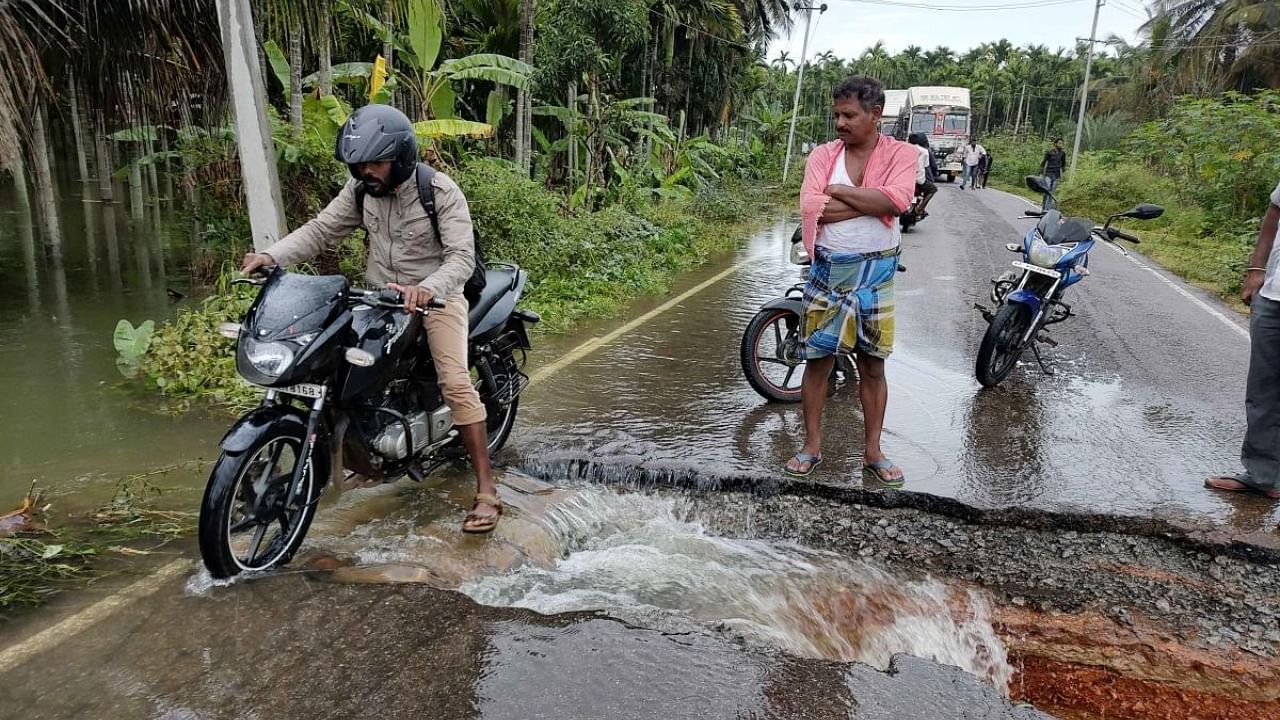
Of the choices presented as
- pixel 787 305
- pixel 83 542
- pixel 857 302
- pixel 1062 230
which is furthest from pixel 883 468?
pixel 83 542

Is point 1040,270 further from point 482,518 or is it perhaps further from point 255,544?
point 255,544

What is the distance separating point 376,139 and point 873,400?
2758 millimetres

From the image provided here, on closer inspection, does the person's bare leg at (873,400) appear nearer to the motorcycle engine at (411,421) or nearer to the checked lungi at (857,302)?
the checked lungi at (857,302)

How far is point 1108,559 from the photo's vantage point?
3.88m

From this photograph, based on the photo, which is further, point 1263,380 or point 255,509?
point 1263,380

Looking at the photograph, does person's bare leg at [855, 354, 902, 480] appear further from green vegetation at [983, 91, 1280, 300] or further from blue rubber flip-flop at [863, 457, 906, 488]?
green vegetation at [983, 91, 1280, 300]

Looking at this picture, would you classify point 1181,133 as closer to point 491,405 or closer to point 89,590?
point 491,405

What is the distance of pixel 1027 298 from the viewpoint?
19.8 ft

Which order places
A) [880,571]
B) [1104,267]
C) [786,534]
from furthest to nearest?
[1104,267]
[786,534]
[880,571]

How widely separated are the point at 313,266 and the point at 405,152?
17.0ft

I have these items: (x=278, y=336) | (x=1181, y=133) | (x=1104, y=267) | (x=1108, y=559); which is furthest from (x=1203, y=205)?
(x=278, y=336)

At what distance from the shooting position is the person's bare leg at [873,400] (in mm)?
4340

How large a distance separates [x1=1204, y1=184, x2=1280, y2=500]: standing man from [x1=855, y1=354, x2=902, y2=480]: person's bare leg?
1808 mm

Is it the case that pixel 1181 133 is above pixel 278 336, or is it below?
above
